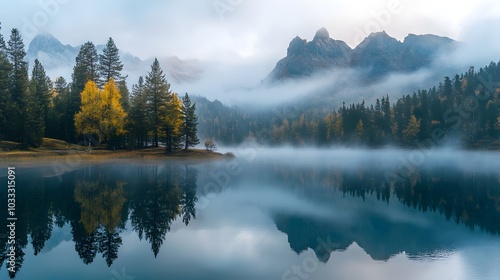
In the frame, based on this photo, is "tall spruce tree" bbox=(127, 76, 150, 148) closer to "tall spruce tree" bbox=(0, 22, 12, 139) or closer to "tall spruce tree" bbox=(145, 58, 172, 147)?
"tall spruce tree" bbox=(145, 58, 172, 147)

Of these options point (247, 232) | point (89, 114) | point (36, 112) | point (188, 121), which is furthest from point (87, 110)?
point (247, 232)

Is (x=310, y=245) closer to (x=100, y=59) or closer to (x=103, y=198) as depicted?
(x=103, y=198)

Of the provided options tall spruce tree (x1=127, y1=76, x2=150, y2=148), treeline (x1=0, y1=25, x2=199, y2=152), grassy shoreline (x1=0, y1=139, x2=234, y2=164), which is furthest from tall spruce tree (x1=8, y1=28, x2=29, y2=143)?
tall spruce tree (x1=127, y1=76, x2=150, y2=148)

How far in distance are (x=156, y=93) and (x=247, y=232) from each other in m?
65.8

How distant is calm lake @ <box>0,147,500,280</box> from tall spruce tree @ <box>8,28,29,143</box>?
3745 centimetres

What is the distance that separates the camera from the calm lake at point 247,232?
1623cm

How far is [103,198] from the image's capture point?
3048cm

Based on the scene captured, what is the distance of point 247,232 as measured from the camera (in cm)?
2267

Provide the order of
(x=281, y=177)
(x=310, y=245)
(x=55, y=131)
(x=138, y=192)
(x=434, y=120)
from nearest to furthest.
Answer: (x=310, y=245)
(x=138, y=192)
(x=281, y=177)
(x=55, y=131)
(x=434, y=120)

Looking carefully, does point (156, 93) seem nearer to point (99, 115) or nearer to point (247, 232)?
point (99, 115)

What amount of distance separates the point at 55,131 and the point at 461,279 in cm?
8816

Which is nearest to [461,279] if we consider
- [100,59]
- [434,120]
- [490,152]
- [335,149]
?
[100,59]

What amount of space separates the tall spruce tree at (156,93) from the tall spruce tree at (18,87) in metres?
24.5

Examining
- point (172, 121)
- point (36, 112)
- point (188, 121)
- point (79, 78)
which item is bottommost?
point (172, 121)
